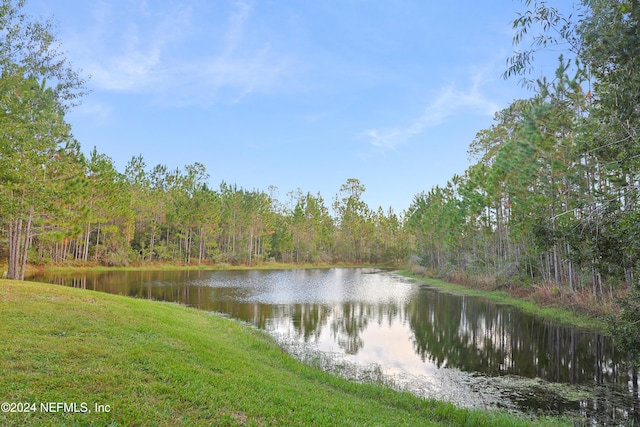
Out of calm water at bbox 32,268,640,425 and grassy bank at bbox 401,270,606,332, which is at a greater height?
grassy bank at bbox 401,270,606,332

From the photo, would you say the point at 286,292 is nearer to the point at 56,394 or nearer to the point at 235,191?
the point at 56,394

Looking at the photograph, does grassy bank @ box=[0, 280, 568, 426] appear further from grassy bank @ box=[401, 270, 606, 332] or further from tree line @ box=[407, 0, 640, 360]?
grassy bank @ box=[401, 270, 606, 332]

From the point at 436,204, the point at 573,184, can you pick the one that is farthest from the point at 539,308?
the point at 436,204

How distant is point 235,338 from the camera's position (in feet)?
34.8

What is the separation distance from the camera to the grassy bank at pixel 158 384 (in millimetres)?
4277

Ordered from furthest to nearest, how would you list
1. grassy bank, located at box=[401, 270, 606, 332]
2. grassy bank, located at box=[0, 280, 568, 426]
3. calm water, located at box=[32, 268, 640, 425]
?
1. grassy bank, located at box=[401, 270, 606, 332]
2. calm water, located at box=[32, 268, 640, 425]
3. grassy bank, located at box=[0, 280, 568, 426]

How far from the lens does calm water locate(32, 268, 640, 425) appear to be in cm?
841

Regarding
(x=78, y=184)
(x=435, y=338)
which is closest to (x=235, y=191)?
(x=78, y=184)

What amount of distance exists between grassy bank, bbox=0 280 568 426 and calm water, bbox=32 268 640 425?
6.00 ft

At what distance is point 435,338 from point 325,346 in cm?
469

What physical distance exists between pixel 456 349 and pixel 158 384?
35.2ft

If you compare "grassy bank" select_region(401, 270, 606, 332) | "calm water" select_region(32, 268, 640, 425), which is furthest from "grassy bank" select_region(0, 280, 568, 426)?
"grassy bank" select_region(401, 270, 606, 332)

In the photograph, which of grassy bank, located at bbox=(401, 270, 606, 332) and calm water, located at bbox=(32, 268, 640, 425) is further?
grassy bank, located at bbox=(401, 270, 606, 332)

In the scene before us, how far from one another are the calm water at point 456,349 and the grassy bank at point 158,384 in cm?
183
